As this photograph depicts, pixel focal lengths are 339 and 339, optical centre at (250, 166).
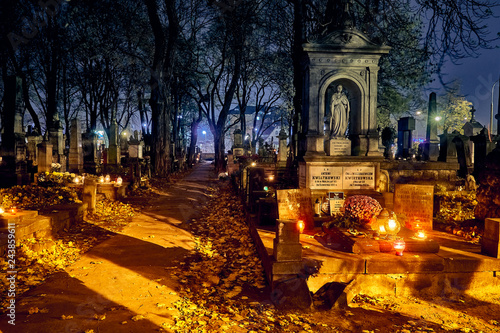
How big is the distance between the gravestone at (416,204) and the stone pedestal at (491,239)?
4.51 ft

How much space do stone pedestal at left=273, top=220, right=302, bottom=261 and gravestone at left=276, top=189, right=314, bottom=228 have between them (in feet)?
6.67

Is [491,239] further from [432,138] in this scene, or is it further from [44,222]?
[432,138]

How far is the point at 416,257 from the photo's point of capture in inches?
209

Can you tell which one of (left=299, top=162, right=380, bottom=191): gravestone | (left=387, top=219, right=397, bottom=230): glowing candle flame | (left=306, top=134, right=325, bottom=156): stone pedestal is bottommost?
(left=387, top=219, right=397, bottom=230): glowing candle flame

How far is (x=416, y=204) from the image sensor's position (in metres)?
7.17

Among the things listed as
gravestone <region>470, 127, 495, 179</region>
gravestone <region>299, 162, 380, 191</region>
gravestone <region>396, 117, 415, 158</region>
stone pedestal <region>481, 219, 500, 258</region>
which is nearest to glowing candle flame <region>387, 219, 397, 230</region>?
stone pedestal <region>481, 219, 500, 258</region>

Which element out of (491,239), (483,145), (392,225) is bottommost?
(491,239)

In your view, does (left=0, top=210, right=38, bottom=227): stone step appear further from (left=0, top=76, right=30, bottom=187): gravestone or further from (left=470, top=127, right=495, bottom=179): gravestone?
(left=470, top=127, right=495, bottom=179): gravestone

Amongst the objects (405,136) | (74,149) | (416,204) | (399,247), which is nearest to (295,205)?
(399,247)

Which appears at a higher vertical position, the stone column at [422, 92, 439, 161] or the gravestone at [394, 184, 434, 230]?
the stone column at [422, 92, 439, 161]

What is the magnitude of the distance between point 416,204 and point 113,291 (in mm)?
6022

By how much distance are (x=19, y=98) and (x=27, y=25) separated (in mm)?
9327

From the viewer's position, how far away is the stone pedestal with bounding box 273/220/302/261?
488 cm

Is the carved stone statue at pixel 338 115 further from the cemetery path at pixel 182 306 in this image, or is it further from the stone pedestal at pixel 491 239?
the cemetery path at pixel 182 306
